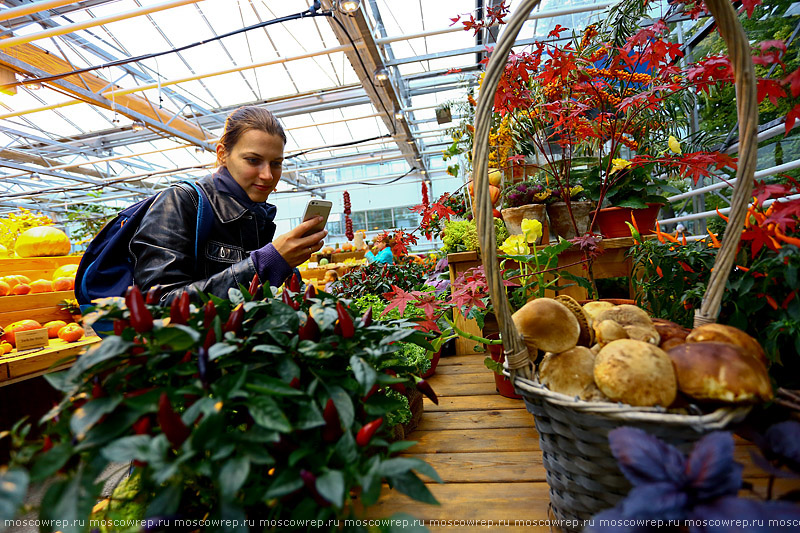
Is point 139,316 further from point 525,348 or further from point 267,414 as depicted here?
point 525,348

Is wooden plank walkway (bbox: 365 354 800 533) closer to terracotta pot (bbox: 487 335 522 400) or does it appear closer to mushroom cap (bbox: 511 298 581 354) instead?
terracotta pot (bbox: 487 335 522 400)

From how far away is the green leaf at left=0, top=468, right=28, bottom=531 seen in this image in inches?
11.0

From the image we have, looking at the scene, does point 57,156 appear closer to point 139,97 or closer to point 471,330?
point 139,97

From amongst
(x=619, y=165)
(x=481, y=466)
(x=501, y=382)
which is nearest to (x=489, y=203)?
(x=481, y=466)

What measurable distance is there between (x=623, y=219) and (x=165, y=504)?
1.49 meters

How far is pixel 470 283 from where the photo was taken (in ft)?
3.27

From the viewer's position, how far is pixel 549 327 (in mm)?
572

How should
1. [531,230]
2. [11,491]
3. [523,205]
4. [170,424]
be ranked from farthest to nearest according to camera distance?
[523,205] → [531,230] → [170,424] → [11,491]

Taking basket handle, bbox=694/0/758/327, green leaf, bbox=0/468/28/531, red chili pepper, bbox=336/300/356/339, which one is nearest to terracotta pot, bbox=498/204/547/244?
basket handle, bbox=694/0/758/327

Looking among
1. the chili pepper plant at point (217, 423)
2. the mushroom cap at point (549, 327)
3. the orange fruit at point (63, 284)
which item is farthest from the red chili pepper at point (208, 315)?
the orange fruit at point (63, 284)

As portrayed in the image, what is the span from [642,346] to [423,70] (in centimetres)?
851

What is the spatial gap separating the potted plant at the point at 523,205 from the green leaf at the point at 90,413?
4.16 feet

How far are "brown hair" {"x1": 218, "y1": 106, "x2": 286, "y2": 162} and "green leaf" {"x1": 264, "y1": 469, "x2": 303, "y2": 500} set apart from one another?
1196 mm

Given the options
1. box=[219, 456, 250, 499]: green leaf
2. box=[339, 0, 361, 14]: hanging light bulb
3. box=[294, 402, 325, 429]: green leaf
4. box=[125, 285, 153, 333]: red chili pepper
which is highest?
box=[339, 0, 361, 14]: hanging light bulb
